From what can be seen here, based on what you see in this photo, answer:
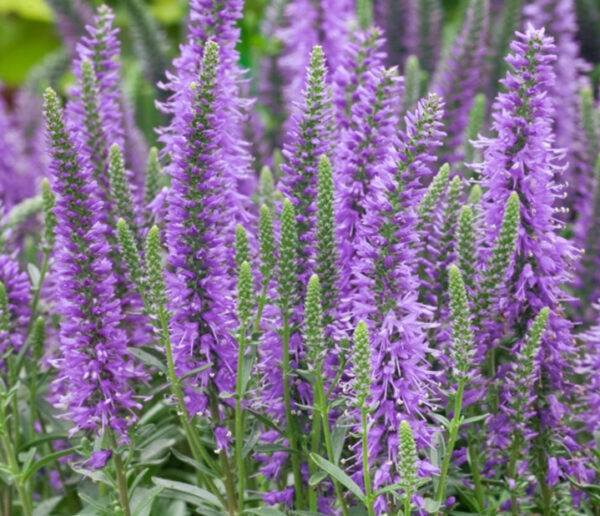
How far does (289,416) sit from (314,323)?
40 centimetres

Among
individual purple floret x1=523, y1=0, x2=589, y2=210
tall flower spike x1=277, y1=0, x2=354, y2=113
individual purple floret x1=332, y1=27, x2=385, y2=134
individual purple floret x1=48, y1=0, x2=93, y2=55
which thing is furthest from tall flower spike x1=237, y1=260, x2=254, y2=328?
individual purple floret x1=48, y1=0, x2=93, y2=55

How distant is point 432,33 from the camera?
4.73m

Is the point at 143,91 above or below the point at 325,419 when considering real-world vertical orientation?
above

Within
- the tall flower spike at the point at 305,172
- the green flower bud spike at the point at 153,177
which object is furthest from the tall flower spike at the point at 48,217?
the tall flower spike at the point at 305,172

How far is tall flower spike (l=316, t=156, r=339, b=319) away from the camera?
216 centimetres

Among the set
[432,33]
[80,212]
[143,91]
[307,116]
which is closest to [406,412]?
[307,116]

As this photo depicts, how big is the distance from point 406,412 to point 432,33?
2931 millimetres

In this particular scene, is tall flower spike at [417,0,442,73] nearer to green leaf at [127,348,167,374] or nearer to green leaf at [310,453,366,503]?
green leaf at [127,348,167,374]

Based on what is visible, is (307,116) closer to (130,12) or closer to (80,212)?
(80,212)

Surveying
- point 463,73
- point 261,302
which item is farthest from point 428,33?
point 261,302

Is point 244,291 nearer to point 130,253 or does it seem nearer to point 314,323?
point 314,323

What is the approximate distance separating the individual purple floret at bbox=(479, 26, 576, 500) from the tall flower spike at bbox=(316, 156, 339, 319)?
0.40m

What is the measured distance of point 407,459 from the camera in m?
1.98

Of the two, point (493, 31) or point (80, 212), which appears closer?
point (80, 212)
